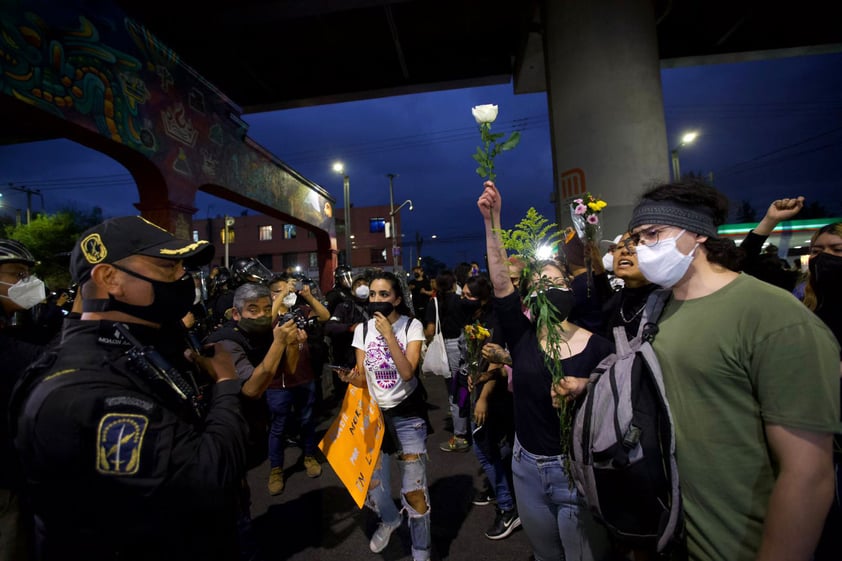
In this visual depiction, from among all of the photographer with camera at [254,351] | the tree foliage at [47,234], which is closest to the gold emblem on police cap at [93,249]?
the photographer with camera at [254,351]

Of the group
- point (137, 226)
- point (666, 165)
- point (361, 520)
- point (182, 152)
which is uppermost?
point (182, 152)

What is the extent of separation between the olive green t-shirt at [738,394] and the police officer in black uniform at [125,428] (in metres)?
1.81

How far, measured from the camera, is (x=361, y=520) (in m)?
3.95

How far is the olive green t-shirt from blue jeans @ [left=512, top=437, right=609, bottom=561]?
0.72 m

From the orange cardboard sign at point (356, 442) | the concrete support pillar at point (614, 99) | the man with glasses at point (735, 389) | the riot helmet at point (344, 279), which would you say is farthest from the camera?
the concrete support pillar at point (614, 99)

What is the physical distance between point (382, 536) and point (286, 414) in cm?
203

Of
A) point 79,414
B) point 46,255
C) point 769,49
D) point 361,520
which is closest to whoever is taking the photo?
point 79,414

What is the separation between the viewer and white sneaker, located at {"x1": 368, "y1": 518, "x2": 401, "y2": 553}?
11.2ft

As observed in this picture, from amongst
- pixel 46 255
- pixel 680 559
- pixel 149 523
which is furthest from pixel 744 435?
pixel 46 255

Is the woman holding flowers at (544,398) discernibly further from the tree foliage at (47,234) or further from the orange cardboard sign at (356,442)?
the tree foliage at (47,234)

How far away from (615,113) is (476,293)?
6.84 meters

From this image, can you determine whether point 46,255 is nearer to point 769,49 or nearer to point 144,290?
point 144,290

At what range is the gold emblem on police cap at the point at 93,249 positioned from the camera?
161cm

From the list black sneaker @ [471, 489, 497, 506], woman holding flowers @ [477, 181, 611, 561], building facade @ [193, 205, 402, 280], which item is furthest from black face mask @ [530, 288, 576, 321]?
building facade @ [193, 205, 402, 280]
